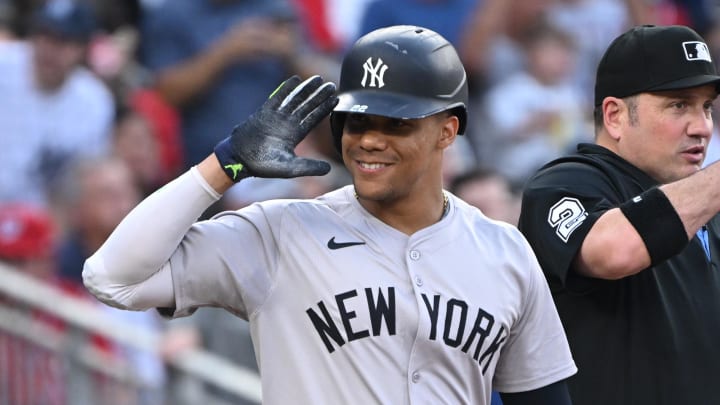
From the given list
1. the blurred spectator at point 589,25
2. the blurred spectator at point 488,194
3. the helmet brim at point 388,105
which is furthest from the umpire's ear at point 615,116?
the blurred spectator at point 589,25

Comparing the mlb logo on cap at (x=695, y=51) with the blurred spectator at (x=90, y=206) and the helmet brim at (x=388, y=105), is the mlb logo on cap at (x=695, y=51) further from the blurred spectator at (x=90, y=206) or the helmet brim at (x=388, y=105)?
the blurred spectator at (x=90, y=206)

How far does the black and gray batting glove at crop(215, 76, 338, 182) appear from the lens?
3193mm

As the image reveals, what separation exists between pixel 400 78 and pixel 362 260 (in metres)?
0.46

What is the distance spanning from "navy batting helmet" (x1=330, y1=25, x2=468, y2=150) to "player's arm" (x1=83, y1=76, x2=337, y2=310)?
5.4 inches

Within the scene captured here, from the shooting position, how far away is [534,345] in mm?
3541

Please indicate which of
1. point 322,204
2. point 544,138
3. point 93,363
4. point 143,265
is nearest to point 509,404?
point 322,204

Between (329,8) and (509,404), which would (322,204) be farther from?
(329,8)

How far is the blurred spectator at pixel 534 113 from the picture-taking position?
8594 millimetres

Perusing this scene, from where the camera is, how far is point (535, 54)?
8.87m

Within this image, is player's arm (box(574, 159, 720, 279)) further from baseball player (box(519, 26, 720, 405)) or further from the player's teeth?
the player's teeth

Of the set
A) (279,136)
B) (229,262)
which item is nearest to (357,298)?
(229,262)

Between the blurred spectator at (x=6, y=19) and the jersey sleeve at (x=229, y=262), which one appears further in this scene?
the blurred spectator at (x=6, y=19)

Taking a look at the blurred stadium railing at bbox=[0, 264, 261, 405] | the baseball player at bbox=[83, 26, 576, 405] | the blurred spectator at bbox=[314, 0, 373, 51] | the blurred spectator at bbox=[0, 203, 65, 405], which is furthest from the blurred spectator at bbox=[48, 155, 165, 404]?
the baseball player at bbox=[83, 26, 576, 405]

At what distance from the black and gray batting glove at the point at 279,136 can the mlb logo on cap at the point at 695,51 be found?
1.21m
